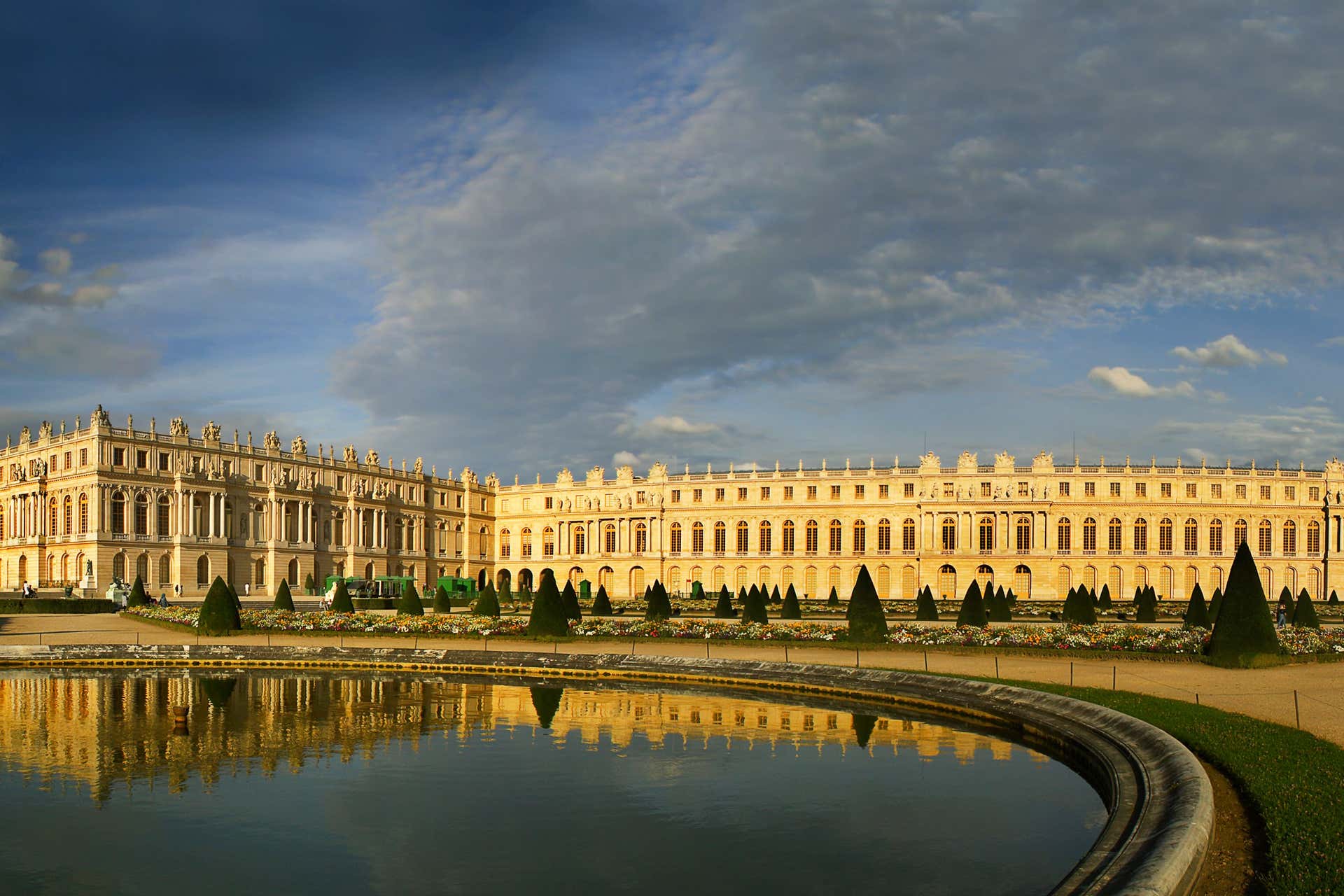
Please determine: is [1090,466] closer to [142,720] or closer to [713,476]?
[713,476]

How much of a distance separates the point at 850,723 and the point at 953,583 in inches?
2688

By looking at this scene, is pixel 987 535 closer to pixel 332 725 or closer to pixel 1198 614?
pixel 1198 614

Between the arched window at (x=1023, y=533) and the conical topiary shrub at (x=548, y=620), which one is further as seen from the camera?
the arched window at (x=1023, y=533)

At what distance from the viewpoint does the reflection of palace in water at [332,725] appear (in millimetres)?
16906

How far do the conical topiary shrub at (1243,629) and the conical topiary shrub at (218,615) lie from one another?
1160 inches

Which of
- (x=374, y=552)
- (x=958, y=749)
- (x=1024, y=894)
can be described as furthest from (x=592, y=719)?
(x=374, y=552)

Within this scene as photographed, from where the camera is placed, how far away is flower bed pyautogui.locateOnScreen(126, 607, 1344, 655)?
28.6 m

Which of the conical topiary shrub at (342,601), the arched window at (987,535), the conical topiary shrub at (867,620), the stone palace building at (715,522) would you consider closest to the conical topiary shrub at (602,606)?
the conical topiary shrub at (342,601)

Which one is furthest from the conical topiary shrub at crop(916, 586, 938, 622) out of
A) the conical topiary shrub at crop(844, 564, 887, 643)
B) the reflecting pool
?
the reflecting pool

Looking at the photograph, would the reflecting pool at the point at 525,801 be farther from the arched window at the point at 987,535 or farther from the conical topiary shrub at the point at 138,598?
the arched window at the point at 987,535

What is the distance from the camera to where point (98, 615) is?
172ft

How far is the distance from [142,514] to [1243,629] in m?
69.2

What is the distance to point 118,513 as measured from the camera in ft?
242

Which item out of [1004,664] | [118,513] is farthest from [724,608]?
[118,513]
